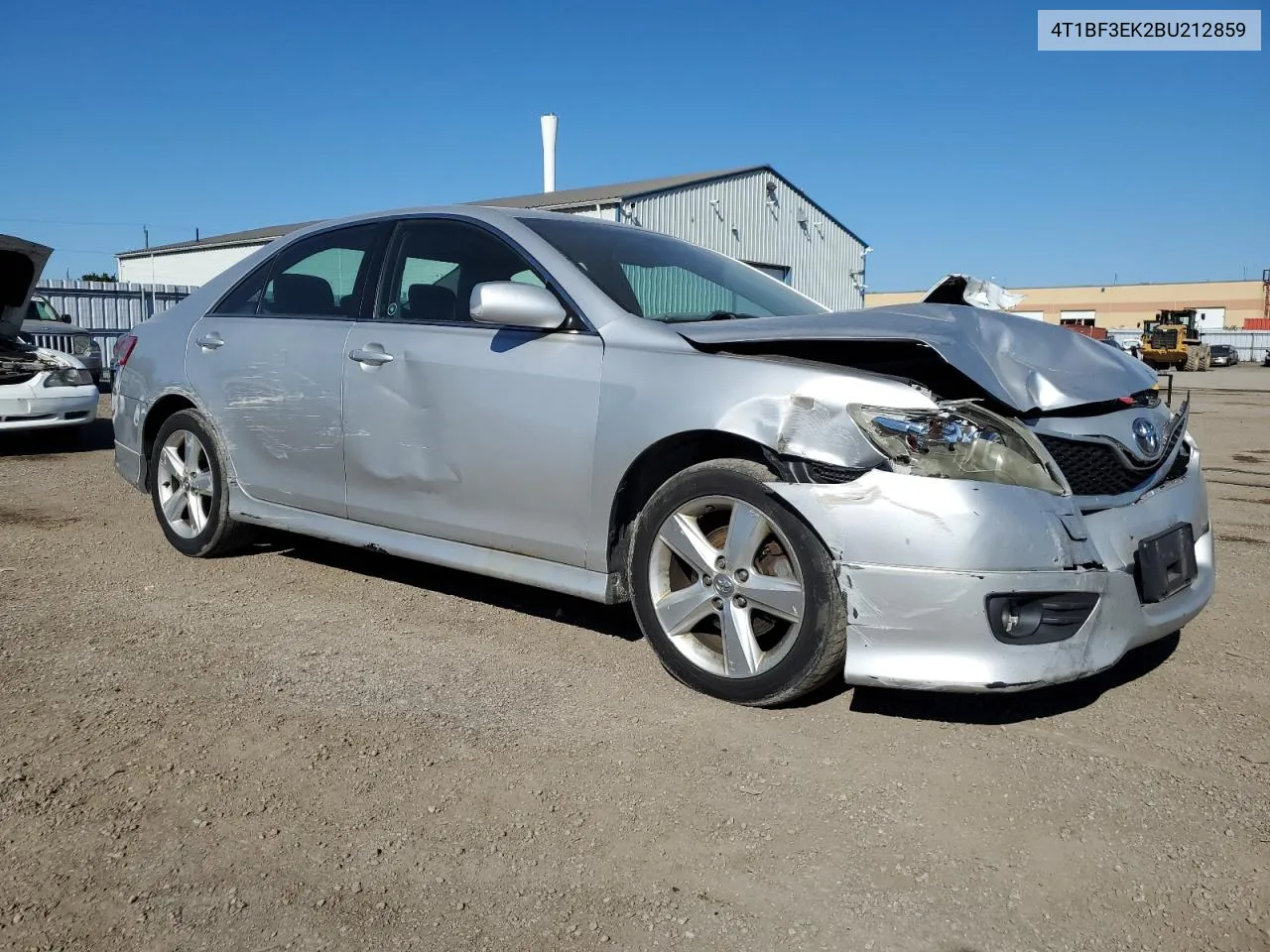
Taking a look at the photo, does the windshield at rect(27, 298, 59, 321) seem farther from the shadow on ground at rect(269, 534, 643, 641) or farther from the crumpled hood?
the crumpled hood

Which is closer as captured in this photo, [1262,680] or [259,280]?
[1262,680]

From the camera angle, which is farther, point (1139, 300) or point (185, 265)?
point (1139, 300)

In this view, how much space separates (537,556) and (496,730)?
0.78 m

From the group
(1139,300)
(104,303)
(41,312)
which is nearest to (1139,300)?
(1139,300)

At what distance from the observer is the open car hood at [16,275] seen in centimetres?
852

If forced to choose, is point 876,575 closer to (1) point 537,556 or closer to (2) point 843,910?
(2) point 843,910

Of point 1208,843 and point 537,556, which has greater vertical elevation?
point 537,556

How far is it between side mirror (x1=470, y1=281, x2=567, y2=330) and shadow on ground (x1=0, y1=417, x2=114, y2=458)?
7.19 meters

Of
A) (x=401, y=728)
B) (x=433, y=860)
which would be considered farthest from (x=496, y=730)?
(x=433, y=860)

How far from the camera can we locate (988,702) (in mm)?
3301

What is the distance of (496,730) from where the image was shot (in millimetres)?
3051

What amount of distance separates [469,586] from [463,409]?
42.7 inches

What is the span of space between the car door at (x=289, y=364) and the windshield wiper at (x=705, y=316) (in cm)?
136

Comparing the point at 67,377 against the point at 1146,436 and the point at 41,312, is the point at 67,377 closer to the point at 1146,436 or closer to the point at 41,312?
the point at 41,312
